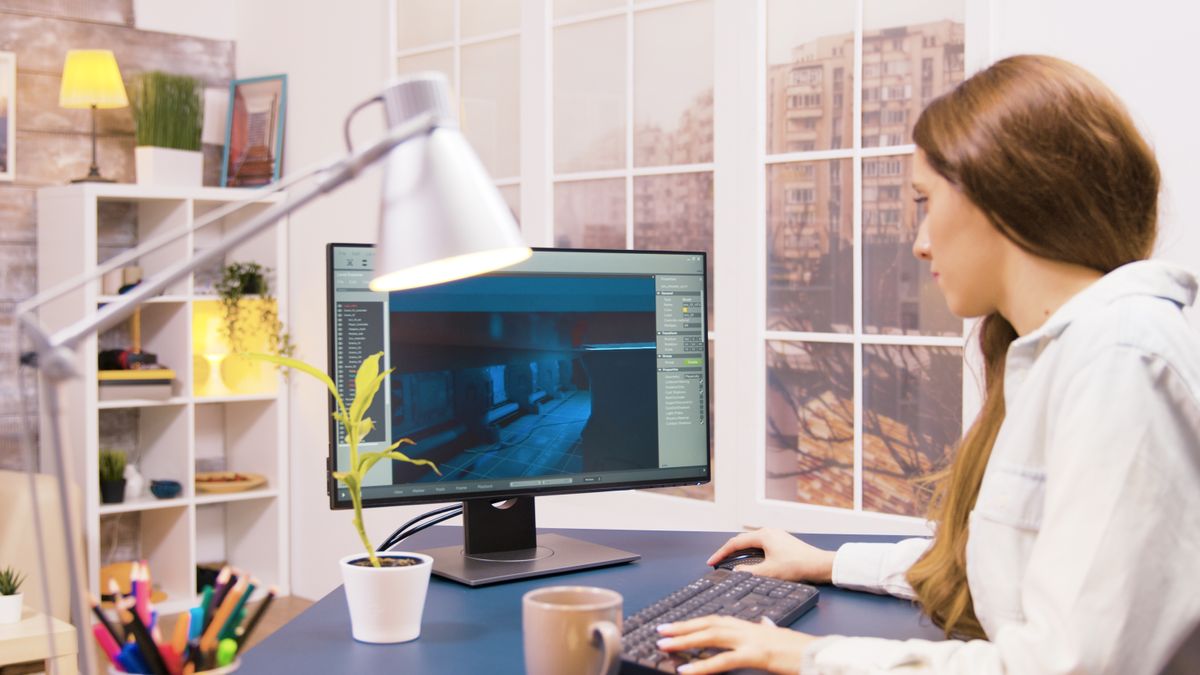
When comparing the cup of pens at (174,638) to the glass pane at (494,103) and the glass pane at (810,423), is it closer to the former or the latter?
the glass pane at (810,423)

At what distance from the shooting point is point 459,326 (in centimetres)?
167

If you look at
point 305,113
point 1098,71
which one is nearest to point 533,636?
point 1098,71

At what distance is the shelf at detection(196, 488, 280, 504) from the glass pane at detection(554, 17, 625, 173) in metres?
1.82

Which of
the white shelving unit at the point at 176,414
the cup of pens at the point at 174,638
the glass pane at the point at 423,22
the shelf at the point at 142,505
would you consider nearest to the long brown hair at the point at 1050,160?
the cup of pens at the point at 174,638

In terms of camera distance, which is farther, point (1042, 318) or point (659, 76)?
point (659, 76)

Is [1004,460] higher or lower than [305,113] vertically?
lower

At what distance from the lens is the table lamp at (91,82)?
14.2 ft

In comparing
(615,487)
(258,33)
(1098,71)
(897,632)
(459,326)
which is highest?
(258,33)

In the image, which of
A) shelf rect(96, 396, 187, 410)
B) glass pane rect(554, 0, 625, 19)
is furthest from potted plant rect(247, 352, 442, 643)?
shelf rect(96, 396, 187, 410)

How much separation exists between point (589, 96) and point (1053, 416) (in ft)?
9.23

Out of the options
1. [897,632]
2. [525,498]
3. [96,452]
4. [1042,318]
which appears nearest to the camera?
[1042,318]

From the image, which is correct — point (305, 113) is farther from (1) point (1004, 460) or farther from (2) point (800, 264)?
(1) point (1004, 460)

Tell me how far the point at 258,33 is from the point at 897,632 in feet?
13.9

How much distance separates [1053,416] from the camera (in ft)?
3.73
